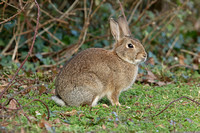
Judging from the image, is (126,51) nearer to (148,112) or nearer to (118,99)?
(118,99)

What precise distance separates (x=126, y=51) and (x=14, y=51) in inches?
136

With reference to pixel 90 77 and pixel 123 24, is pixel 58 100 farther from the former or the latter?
pixel 123 24

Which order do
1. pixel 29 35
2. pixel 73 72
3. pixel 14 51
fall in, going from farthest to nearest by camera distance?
pixel 29 35 → pixel 14 51 → pixel 73 72

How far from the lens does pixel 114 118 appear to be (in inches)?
180

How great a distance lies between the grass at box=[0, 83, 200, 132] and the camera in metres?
4.07

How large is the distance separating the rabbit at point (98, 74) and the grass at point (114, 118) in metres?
0.23

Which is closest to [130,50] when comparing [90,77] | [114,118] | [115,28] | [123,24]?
[115,28]

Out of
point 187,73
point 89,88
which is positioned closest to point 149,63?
point 187,73

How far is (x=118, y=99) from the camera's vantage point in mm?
5840

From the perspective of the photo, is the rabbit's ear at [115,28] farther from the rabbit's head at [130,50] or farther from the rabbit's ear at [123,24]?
the rabbit's ear at [123,24]

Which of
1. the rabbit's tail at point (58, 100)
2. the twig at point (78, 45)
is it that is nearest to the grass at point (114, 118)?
the rabbit's tail at point (58, 100)

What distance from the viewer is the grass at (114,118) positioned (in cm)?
407

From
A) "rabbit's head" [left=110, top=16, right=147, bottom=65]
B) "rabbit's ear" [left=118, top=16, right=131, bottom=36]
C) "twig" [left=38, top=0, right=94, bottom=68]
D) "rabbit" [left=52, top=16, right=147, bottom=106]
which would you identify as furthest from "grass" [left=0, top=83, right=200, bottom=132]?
"twig" [left=38, top=0, right=94, bottom=68]

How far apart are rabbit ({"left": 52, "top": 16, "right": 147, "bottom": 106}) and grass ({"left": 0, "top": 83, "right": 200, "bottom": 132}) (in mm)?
231
